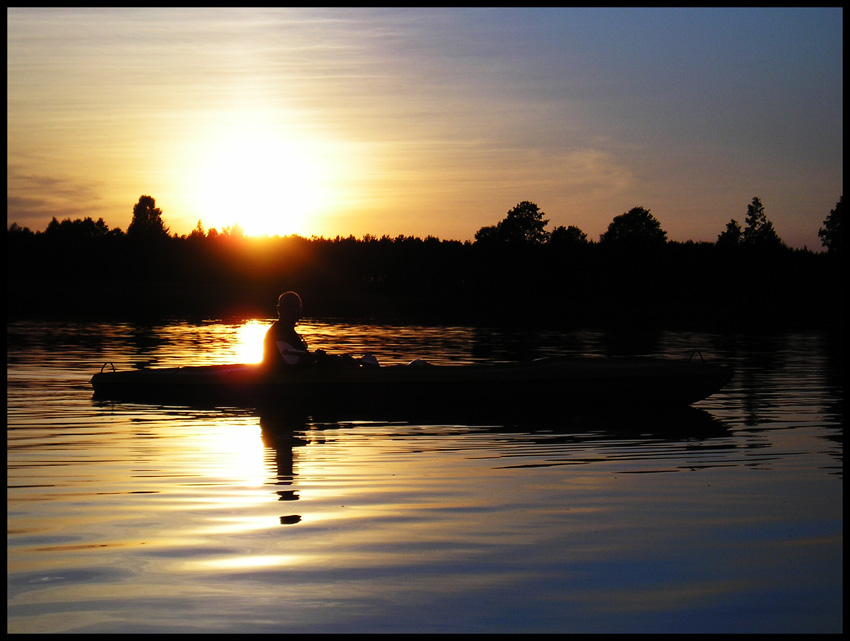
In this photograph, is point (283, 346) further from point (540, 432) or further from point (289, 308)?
point (540, 432)

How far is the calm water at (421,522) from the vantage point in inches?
182

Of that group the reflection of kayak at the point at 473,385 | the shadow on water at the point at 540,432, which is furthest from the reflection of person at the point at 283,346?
the shadow on water at the point at 540,432

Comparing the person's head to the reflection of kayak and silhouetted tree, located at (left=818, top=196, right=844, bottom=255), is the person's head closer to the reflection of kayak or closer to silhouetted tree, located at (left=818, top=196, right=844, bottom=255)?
the reflection of kayak

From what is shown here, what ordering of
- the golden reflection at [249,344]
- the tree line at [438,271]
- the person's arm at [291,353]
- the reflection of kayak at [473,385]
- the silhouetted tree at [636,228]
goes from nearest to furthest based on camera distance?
the reflection of kayak at [473,385] → the person's arm at [291,353] → the golden reflection at [249,344] → the tree line at [438,271] → the silhouetted tree at [636,228]

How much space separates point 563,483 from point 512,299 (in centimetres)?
6667

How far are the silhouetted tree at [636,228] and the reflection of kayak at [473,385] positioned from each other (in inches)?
2587

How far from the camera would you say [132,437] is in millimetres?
10391

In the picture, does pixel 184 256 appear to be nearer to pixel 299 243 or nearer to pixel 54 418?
pixel 299 243

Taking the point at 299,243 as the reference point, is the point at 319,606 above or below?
below

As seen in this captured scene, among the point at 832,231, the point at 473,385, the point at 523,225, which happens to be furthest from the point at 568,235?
the point at 473,385

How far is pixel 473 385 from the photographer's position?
12445 millimetres

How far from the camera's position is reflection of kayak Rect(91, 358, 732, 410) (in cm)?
1244

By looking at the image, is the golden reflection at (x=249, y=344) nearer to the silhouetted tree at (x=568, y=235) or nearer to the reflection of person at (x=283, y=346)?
the reflection of person at (x=283, y=346)

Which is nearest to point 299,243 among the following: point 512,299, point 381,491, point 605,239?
point 512,299
